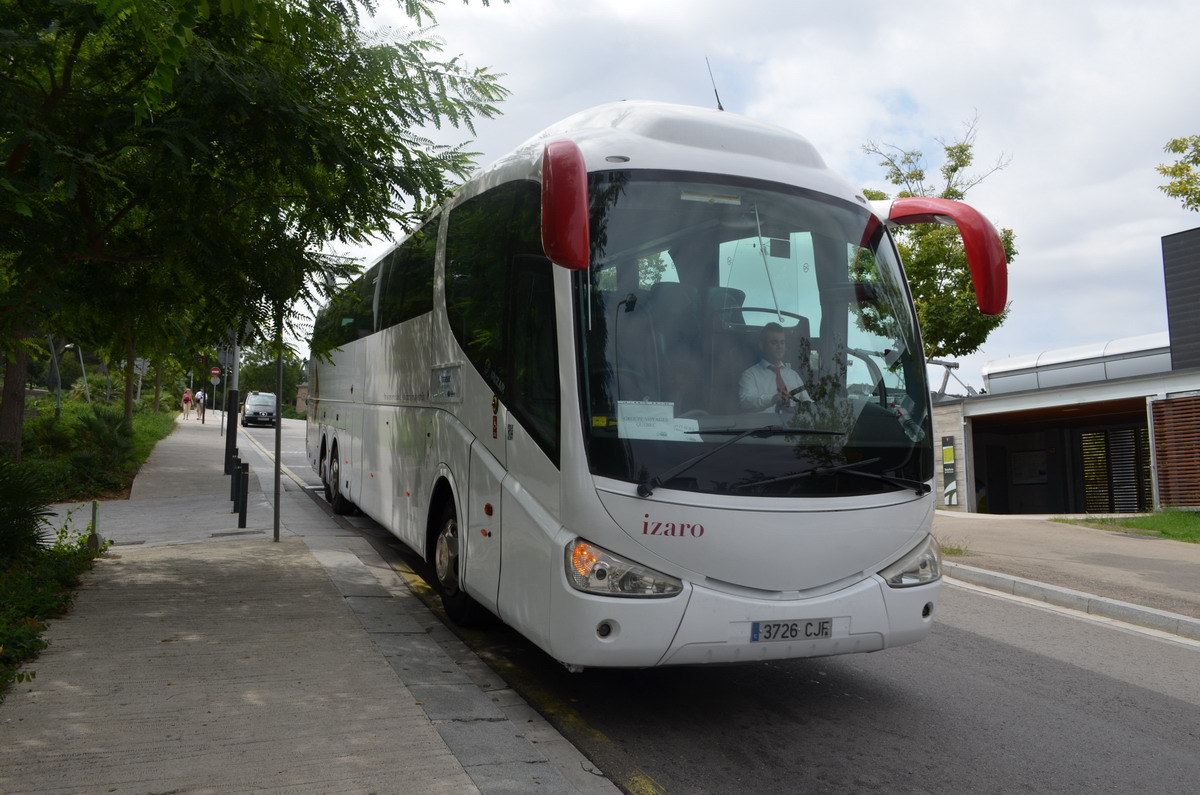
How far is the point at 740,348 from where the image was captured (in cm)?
477

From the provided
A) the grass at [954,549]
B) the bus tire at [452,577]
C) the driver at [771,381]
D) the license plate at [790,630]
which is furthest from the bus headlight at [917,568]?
the grass at [954,549]

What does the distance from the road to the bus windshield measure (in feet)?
4.19

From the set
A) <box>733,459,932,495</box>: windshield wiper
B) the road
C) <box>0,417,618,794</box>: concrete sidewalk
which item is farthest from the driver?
<box>0,417,618,794</box>: concrete sidewalk

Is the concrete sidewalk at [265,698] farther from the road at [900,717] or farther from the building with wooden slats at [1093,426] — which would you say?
the building with wooden slats at [1093,426]

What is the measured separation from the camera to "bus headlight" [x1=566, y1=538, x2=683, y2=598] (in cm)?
441

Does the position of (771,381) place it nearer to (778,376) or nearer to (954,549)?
(778,376)

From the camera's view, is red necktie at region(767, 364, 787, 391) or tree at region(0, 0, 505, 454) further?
tree at region(0, 0, 505, 454)

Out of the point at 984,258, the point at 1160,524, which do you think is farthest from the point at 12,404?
the point at 1160,524

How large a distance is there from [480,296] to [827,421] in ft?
8.18

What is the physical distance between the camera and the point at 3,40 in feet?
17.0

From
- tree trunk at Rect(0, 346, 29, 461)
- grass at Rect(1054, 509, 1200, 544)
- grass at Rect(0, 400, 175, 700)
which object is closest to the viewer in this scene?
grass at Rect(0, 400, 175, 700)

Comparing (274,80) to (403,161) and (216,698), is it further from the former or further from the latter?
(216,698)

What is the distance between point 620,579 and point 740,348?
4.37 ft

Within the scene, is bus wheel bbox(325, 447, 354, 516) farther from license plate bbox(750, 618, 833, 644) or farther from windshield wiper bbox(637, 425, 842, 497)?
license plate bbox(750, 618, 833, 644)
